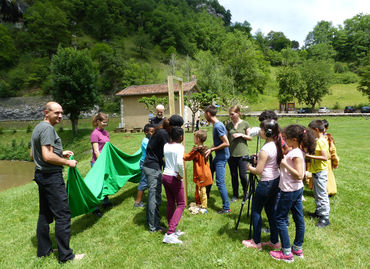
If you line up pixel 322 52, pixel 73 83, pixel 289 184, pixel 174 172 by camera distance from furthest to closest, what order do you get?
pixel 322 52 < pixel 73 83 < pixel 174 172 < pixel 289 184

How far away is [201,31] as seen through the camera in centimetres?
9106

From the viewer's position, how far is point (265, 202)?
11.3ft

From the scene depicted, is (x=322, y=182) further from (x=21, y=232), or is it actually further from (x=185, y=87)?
(x=185, y=87)

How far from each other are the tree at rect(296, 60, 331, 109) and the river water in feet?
156

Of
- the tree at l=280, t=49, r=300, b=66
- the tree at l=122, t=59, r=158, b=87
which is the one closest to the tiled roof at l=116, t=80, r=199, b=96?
the tree at l=122, t=59, r=158, b=87

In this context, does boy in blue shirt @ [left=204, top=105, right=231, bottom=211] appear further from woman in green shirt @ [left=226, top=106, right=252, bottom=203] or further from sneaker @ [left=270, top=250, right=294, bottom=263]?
sneaker @ [left=270, top=250, right=294, bottom=263]

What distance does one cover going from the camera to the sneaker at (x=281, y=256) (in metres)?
3.23

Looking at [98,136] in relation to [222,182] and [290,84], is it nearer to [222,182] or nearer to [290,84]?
[222,182]

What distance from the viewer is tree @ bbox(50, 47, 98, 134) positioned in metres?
28.2

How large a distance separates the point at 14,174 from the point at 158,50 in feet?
237

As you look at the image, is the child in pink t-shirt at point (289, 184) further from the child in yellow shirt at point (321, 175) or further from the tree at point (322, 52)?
the tree at point (322, 52)

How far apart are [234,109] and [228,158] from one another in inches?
44.6

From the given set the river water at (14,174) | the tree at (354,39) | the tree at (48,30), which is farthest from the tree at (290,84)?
the tree at (48,30)

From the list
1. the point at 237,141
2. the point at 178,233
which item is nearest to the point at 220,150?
the point at 237,141
